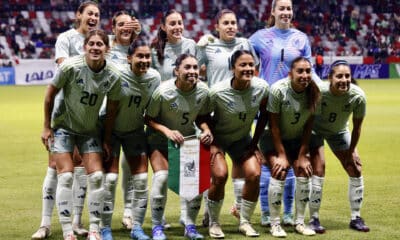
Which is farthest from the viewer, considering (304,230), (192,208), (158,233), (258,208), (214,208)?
(258,208)

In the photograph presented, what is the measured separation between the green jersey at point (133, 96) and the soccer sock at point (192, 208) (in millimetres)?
937

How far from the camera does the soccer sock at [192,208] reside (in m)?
7.49

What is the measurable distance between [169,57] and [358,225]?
2662 mm

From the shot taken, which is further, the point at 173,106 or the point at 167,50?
the point at 167,50

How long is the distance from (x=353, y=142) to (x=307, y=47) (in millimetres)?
1405

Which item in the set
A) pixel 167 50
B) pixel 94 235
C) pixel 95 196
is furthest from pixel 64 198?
pixel 167 50

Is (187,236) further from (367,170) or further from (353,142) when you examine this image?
(367,170)

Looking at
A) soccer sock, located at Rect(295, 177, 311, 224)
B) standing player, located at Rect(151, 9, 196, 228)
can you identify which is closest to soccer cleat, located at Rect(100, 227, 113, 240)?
standing player, located at Rect(151, 9, 196, 228)

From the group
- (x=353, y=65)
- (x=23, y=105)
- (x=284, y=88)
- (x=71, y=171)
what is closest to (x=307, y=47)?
(x=284, y=88)

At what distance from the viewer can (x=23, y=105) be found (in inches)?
942

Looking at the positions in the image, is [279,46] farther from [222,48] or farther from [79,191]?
[79,191]

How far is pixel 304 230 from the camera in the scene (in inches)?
305

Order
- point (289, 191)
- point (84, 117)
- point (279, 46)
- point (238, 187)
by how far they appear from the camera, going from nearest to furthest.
Result: point (84, 117) < point (238, 187) < point (289, 191) < point (279, 46)

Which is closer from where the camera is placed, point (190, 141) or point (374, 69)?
point (190, 141)
